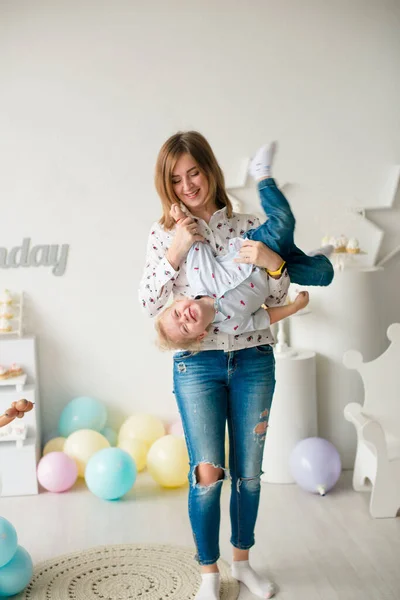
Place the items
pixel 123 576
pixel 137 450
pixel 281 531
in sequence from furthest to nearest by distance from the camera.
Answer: pixel 137 450 < pixel 281 531 < pixel 123 576

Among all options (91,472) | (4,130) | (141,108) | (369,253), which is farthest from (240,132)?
(91,472)

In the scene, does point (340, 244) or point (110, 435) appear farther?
point (110, 435)

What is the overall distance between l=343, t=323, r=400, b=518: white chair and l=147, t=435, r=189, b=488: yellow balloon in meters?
0.74

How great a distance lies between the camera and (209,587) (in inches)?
96.1

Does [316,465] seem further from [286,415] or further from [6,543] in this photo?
[6,543]

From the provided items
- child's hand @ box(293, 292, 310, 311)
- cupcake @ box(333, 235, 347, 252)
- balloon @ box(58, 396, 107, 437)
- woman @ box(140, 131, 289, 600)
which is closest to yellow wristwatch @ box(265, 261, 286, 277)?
woman @ box(140, 131, 289, 600)

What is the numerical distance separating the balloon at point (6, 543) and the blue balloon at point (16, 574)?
0.16ft

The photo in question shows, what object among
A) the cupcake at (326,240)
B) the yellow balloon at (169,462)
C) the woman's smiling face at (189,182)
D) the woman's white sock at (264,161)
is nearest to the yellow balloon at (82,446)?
the yellow balloon at (169,462)

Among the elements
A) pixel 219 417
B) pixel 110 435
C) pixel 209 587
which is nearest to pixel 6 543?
pixel 209 587

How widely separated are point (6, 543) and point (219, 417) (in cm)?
77

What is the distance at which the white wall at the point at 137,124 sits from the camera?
389 centimetres


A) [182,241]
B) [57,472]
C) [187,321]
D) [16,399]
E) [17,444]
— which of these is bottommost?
[57,472]

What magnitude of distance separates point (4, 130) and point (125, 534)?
2.02m

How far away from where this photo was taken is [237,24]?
3926mm
